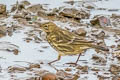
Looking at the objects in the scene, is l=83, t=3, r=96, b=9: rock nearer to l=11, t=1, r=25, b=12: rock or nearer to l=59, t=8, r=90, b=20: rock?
l=59, t=8, r=90, b=20: rock

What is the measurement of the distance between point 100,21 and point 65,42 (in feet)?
8.88

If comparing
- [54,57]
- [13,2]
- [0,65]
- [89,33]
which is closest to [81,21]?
[89,33]

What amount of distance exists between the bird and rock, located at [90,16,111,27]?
2.48 m

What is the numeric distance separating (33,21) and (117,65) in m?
3.07

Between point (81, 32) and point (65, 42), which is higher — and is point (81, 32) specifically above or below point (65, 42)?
below

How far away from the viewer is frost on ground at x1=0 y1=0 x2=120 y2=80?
8047mm

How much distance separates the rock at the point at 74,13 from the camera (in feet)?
37.4

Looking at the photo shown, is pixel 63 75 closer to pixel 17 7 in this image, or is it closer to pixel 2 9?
pixel 2 9

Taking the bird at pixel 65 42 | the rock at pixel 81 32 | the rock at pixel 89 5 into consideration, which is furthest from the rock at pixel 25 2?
the bird at pixel 65 42

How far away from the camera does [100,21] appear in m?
11.0

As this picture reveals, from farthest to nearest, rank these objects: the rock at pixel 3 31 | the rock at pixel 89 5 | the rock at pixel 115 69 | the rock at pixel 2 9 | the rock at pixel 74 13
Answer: the rock at pixel 89 5 → the rock at pixel 74 13 → the rock at pixel 2 9 → the rock at pixel 3 31 → the rock at pixel 115 69

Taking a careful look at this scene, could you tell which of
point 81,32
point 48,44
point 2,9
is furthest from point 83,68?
point 2,9

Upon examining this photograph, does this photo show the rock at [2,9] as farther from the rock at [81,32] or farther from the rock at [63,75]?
the rock at [63,75]

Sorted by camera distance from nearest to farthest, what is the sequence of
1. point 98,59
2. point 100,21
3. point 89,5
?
point 98,59
point 100,21
point 89,5
